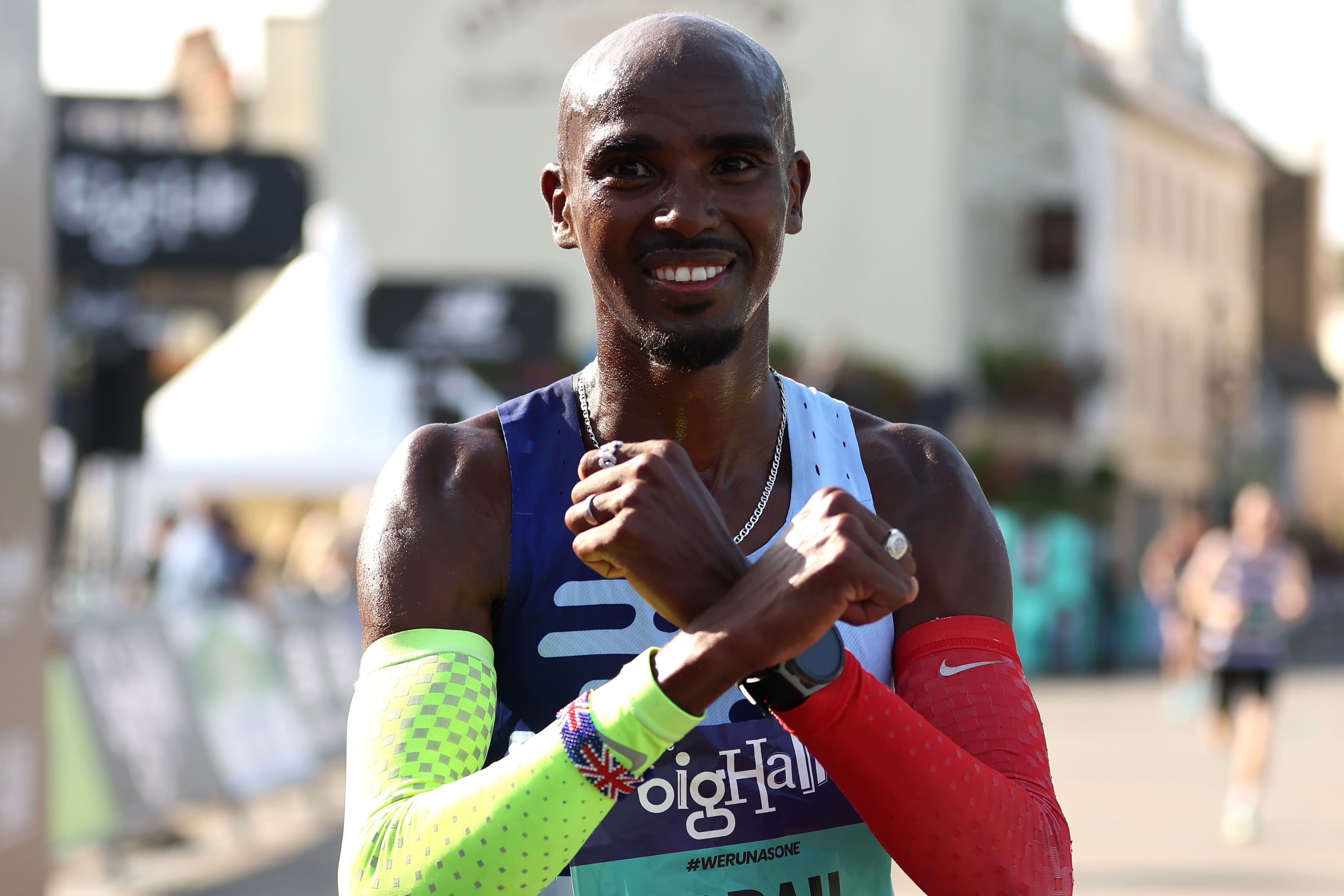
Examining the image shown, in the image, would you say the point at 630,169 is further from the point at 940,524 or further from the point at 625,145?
the point at 940,524

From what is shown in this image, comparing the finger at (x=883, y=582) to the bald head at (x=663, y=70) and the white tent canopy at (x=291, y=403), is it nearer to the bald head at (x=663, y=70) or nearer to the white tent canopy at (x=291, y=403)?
the bald head at (x=663, y=70)

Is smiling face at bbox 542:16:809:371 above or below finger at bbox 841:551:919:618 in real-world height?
above

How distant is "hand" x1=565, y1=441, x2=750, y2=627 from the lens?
1.89m

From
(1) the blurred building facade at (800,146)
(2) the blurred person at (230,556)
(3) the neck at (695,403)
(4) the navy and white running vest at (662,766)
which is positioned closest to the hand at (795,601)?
(4) the navy and white running vest at (662,766)

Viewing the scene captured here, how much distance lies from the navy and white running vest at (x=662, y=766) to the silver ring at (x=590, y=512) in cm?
25

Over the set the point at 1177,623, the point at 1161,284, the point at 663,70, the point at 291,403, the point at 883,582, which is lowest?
the point at 1177,623

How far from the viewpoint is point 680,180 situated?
81.6 inches

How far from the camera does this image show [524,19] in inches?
1192

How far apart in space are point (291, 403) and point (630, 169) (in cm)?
1707

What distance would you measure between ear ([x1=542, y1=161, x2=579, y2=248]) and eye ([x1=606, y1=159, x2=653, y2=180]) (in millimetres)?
125

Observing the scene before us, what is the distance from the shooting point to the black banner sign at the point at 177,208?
835cm

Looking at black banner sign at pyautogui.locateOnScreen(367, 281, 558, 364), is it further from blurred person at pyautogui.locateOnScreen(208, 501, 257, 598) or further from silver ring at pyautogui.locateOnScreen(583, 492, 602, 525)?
silver ring at pyautogui.locateOnScreen(583, 492, 602, 525)

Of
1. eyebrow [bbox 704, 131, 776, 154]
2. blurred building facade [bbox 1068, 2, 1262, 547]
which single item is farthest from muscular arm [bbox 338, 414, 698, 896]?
blurred building facade [bbox 1068, 2, 1262, 547]

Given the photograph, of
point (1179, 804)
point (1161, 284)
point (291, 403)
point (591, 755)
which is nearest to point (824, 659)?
point (591, 755)
